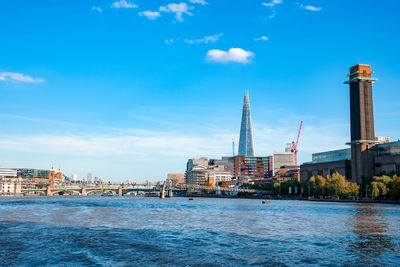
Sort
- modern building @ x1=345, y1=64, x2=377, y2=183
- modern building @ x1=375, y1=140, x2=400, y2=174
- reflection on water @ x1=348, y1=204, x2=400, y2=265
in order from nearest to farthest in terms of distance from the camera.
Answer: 1. reflection on water @ x1=348, y1=204, x2=400, y2=265
2. modern building @ x1=375, y1=140, x2=400, y2=174
3. modern building @ x1=345, y1=64, x2=377, y2=183

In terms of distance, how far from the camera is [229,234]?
48656mm

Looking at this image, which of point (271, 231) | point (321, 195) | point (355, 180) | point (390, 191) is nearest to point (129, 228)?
point (271, 231)

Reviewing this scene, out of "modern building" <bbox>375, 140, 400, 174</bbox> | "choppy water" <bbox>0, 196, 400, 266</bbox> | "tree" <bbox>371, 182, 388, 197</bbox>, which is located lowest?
"choppy water" <bbox>0, 196, 400, 266</bbox>

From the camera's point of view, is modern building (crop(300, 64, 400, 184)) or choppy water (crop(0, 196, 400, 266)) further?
modern building (crop(300, 64, 400, 184))

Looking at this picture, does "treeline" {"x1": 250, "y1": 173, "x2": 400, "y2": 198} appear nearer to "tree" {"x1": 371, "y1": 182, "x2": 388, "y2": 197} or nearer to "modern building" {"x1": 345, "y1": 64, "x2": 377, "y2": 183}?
"tree" {"x1": 371, "y1": 182, "x2": 388, "y2": 197}

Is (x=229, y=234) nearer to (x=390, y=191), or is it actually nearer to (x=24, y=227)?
(x=24, y=227)

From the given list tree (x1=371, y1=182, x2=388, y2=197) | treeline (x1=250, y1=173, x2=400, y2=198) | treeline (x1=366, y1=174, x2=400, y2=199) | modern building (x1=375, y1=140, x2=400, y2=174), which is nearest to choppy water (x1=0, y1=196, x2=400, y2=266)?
treeline (x1=366, y1=174, x2=400, y2=199)

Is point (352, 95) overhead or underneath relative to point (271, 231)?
overhead

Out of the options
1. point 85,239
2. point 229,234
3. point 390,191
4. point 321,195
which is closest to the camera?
point 85,239

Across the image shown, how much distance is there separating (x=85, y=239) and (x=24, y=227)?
55.5 ft

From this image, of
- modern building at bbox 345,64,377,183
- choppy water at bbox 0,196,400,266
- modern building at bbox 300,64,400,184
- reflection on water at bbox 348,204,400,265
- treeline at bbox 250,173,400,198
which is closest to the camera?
choppy water at bbox 0,196,400,266

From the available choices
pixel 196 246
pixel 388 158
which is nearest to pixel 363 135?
pixel 388 158

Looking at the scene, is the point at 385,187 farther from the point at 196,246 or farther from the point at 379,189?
the point at 196,246

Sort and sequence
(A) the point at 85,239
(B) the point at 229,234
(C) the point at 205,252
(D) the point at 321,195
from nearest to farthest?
(C) the point at 205,252
(A) the point at 85,239
(B) the point at 229,234
(D) the point at 321,195
